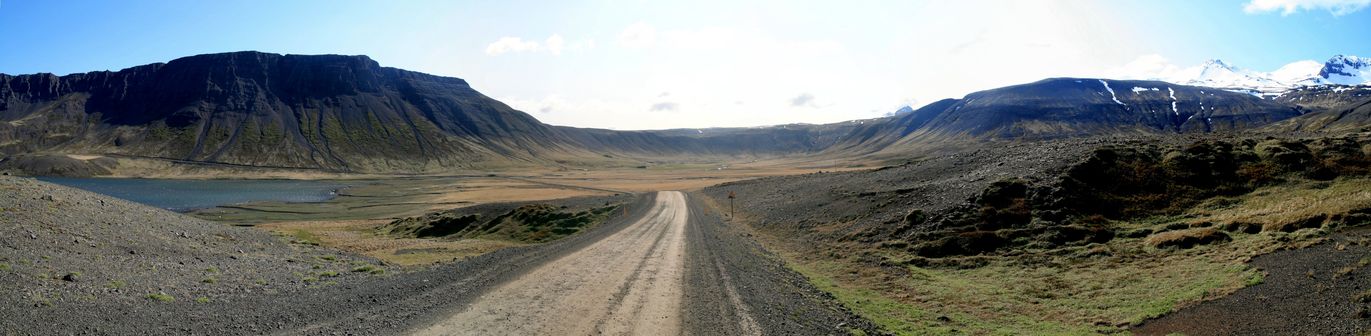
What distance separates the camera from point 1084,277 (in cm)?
1778

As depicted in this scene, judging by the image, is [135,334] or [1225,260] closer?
[135,334]

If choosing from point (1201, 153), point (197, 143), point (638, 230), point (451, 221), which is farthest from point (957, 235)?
point (197, 143)

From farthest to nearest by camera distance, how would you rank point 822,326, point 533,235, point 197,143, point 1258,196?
point 197,143 → point 533,235 → point 1258,196 → point 822,326

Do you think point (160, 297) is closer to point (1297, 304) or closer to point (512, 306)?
point (512, 306)

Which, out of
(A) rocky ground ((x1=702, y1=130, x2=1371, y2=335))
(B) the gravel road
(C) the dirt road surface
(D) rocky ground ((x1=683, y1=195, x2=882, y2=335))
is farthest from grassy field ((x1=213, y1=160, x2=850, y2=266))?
(A) rocky ground ((x1=702, y1=130, x2=1371, y2=335))

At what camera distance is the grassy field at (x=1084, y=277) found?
14445mm

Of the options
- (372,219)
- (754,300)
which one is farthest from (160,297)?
Result: (372,219)

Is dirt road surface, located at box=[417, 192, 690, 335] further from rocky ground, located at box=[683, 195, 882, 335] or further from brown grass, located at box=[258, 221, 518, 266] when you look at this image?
brown grass, located at box=[258, 221, 518, 266]

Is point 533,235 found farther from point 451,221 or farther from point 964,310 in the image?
point 964,310

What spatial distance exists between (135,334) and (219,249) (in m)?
10.5

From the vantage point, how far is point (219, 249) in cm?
1942

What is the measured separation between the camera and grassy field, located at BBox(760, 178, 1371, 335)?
14.4 m

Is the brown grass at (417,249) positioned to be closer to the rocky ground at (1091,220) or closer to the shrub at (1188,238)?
the rocky ground at (1091,220)

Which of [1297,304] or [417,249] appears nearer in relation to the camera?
[1297,304]
